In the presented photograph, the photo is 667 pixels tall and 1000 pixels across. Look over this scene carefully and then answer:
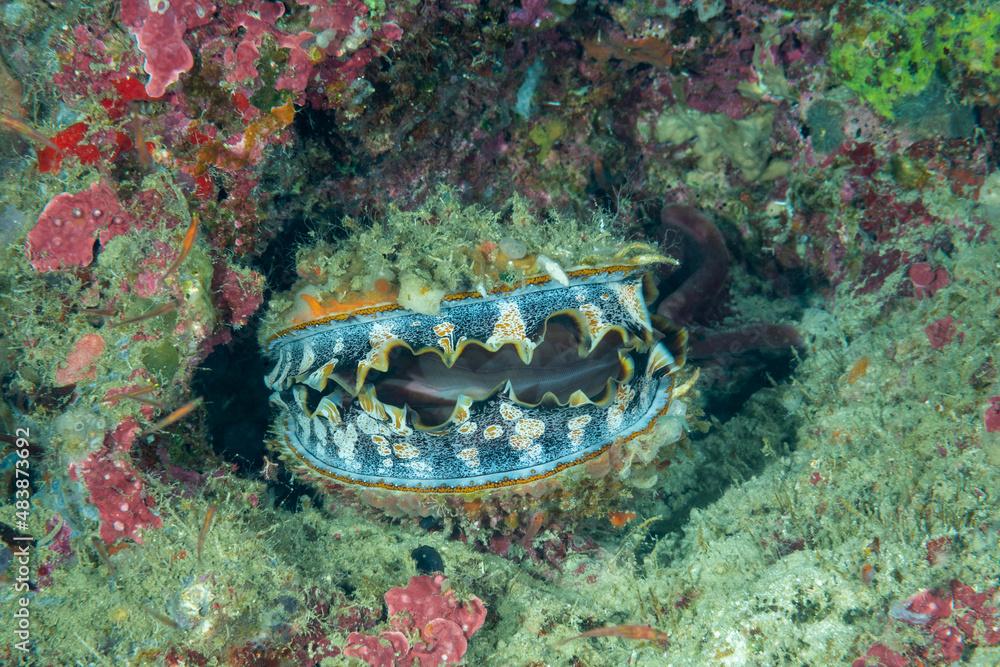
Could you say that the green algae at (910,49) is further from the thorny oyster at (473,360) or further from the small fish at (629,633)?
the small fish at (629,633)

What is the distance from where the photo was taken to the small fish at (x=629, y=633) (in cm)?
351

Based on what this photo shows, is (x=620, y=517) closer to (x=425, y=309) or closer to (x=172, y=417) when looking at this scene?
(x=425, y=309)

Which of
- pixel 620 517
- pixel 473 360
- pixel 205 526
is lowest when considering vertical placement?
pixel 620 517

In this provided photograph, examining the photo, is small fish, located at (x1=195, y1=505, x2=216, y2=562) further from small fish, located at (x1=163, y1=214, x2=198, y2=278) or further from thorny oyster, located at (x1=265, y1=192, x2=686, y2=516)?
small fish, located at (x1=163, y1=214, x2=198, y2=278)

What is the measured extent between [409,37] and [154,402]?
2999 mm

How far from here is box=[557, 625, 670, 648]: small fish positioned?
3.51m

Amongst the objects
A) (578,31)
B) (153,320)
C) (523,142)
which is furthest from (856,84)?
(153,320)

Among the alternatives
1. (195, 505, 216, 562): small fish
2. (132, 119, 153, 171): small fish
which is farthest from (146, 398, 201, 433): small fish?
(132, 119, 153, 171): small fish

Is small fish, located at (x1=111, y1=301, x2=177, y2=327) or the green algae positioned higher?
the green algae

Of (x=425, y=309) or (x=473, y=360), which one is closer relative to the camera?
(x=425, y=309)

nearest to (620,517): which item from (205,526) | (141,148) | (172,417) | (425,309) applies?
(425,309)

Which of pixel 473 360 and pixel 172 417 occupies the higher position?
pixel 473 360

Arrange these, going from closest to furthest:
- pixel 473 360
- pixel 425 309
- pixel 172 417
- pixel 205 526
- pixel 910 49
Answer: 1. pixel 205 526
2. pixel 172 417
3. pixel 425 309
4. pixel 473 360
5. pixel 910 49

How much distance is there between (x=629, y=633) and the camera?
11.6ft
